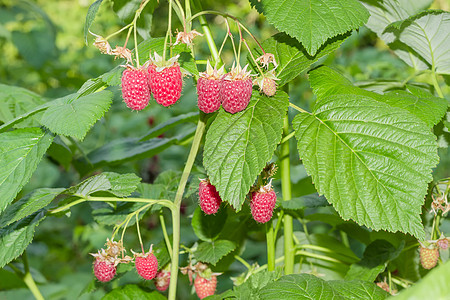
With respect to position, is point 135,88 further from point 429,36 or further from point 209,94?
point 429,36

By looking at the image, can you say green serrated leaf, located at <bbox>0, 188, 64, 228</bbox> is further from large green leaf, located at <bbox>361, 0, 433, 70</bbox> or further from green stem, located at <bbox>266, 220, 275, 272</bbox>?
large green leaf, located at <bbox>361, 0, 433, 70</bbox>

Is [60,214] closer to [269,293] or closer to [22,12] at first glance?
[269,293]

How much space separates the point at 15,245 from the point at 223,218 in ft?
1.43

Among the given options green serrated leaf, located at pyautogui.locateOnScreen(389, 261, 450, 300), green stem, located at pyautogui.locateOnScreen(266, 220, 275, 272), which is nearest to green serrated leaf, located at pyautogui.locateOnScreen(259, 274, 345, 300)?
green stem, located at pyautogui.locateOnScreen(266, 220, 275, 272)

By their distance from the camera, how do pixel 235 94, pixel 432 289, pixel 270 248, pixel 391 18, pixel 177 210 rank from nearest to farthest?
pixel 432 289 < pixel 235 94 < pixel 177 210 < pixel 270 248 < pixel 391 18

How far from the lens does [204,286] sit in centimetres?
109

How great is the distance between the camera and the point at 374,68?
267cm

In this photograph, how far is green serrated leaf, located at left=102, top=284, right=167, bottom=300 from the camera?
3.58ft

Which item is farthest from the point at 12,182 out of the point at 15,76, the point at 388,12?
the point at 15,76

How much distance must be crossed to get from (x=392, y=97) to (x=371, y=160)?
0.71ft

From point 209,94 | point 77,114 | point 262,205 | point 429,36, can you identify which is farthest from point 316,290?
point 429,36

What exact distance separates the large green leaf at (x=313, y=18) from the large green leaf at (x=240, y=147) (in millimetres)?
118

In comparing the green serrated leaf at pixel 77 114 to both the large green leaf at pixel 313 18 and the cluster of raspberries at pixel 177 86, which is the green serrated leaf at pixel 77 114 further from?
the large green leaf at pixel 313 18

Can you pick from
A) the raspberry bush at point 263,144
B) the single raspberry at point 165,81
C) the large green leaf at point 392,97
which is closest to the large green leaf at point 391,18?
the raspberry bush at point 263,144
